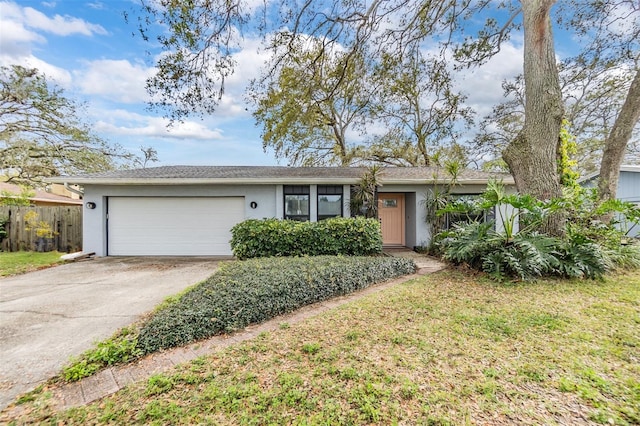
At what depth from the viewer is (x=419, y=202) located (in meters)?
9.70

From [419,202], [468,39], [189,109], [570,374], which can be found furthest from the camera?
[419,202]

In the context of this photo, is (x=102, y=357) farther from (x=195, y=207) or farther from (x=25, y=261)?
(x=25, y=261)

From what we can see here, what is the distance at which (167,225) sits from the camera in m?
9.27

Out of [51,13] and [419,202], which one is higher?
[51,13]

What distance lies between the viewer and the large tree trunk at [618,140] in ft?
24.4

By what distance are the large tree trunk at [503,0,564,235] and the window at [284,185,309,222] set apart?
585 cm

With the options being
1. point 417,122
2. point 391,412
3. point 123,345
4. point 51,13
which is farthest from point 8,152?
point 417,122

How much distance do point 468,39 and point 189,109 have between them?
7.99 metres

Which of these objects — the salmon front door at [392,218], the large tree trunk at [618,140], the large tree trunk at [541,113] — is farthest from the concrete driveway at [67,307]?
the large tree trunk at [618,140]

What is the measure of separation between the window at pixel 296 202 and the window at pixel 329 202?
46 cm

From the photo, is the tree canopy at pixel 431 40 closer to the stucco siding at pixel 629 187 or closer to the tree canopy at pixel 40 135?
the stucco siding at pixel 629 187

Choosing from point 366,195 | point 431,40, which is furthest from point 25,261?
point 431,40

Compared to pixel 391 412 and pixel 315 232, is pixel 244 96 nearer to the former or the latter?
pixel 315 232

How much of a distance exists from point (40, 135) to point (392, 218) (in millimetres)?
Answer: 16389
